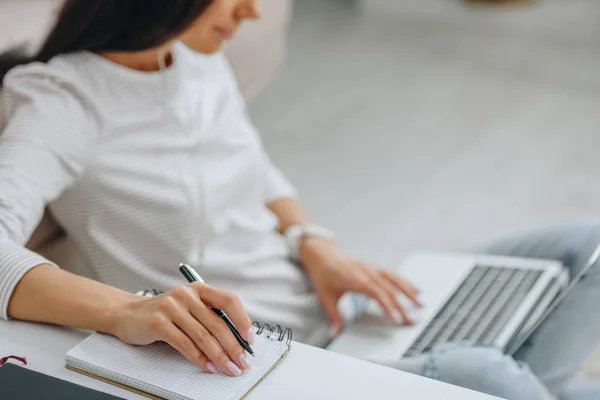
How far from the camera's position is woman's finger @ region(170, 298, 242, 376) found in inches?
29.2

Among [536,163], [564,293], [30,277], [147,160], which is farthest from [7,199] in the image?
[536,163]

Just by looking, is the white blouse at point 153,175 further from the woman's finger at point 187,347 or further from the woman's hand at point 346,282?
the woman's finger at point 187,347

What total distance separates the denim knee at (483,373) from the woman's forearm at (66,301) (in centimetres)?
36

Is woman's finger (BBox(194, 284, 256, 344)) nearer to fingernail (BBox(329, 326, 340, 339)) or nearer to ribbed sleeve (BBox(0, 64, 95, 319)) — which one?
ribbed sleeve (BBox(0, 64, 95, 319))

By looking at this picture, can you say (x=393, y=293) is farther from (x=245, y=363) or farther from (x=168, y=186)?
(x=245, y=363)

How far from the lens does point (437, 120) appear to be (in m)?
2.70

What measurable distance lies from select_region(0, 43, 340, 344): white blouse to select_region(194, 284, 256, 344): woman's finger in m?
0.30

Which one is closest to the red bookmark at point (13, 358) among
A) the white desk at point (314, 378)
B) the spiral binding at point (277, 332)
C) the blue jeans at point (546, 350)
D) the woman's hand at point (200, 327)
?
the white desk at point (314, 378)

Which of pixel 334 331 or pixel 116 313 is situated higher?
pixel 116 313

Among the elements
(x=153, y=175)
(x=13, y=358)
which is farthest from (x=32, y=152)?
(x=13, y=358)

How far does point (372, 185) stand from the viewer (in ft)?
7.74

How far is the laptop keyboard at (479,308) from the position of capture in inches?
48.0

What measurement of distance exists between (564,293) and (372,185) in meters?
1.25

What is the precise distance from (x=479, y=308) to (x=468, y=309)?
0.02 meters
